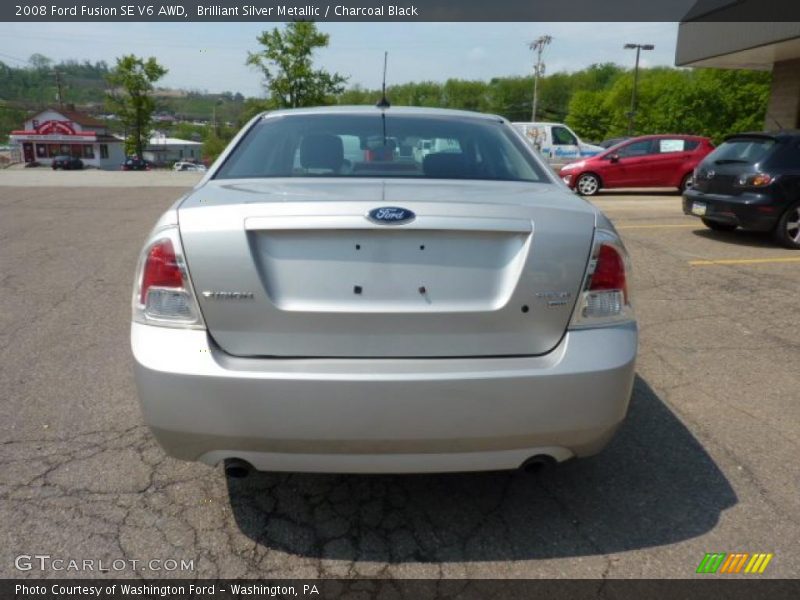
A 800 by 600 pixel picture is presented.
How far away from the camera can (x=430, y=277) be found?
2145 mm

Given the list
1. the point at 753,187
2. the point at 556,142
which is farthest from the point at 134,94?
the point at 753,187

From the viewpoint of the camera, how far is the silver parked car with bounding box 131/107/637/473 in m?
2.10

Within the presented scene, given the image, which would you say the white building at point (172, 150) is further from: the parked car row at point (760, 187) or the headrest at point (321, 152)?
the headrest at point (321, 152)

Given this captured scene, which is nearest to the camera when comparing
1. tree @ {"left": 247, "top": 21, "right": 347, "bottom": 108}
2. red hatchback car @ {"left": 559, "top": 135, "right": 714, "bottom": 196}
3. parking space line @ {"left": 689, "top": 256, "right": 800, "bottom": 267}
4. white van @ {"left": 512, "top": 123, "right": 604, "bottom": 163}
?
parking space line @ {"left": 689, "top": 256, "right": 800, "bottom": 267}

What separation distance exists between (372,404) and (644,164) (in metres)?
15.0

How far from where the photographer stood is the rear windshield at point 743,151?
8413 mm

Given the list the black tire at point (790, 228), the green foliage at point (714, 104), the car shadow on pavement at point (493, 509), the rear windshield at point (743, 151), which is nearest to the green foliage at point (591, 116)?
the green foliage at point (714, 104)

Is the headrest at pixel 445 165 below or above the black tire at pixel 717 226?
above

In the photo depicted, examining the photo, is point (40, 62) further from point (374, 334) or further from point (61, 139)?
point (374, 334)

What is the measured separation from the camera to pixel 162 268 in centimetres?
219

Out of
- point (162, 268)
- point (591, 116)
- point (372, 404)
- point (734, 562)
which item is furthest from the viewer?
point (591, 116)

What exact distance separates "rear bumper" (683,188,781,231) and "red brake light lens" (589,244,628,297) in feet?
23.3

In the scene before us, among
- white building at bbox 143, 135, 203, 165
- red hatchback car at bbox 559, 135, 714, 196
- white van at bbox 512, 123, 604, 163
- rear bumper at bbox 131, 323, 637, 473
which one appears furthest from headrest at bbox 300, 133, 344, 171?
white building at bbox 143, 135, 203, 165

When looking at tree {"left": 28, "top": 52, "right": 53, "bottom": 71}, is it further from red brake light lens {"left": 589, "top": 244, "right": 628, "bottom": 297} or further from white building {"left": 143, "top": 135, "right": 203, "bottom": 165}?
red brake light lens {"left": 589, "top": 244, "right": 628, "bottom": 297}
